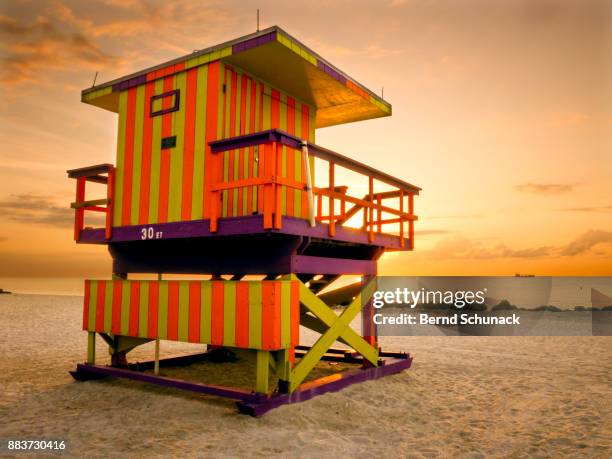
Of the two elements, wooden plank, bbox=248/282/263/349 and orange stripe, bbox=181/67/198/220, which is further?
orange stripe, bbox=181/67/198/220

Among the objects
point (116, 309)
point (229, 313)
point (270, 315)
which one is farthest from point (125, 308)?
point (270, 315)

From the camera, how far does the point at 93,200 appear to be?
9359mm

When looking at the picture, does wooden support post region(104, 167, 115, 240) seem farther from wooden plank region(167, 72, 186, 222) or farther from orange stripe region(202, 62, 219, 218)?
orange stripe region(202, 62, 219, 218)

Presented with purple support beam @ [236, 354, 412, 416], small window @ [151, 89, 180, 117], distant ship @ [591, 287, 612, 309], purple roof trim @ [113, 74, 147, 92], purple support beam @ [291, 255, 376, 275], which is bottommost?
distant ship @ [591, 287, 612, 309]

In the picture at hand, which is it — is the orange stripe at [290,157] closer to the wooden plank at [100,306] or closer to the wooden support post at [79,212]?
the wooden plank at [100,306]

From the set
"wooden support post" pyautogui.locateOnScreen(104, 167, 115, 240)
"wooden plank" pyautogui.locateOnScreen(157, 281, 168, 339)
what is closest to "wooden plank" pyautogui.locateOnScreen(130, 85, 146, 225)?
"wooden support post" pyautogui.locateOnScreen(104, 167, 115, 240)

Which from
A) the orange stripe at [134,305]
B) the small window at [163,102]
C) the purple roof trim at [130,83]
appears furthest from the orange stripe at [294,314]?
the purple roof trim at [130,83]

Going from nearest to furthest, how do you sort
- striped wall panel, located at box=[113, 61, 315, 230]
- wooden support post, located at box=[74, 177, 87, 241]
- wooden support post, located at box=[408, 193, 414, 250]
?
1. striped wall panel, located at box=[113, 61, 315, 230]
2. wooden support post, located at box=[74, 177, 87, 241]
3. wooden support post, located at box=[408, 193, 414, 250]

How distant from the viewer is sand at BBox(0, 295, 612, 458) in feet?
19.6

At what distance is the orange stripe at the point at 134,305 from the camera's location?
8.78 metres

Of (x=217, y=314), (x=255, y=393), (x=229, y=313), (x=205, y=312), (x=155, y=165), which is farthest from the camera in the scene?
(x=155, y=165)

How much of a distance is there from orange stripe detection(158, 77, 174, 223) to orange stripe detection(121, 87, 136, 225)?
80cm

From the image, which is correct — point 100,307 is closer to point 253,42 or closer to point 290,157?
point 290,157

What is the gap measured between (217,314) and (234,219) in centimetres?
140
